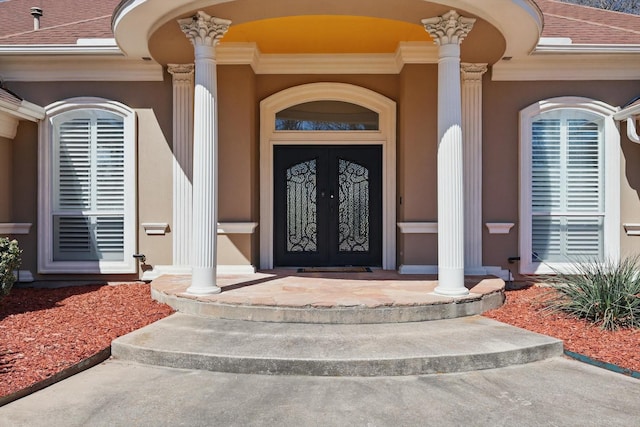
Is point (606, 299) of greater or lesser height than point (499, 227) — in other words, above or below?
below

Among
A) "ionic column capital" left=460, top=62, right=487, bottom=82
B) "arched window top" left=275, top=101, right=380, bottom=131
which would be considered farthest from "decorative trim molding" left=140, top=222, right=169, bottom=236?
"ionic column capital" left=460, top=62, right=487, bottom=82

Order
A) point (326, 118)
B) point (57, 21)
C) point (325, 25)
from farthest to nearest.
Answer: point (57, 21)
point (326, 118)
point (325, 25)

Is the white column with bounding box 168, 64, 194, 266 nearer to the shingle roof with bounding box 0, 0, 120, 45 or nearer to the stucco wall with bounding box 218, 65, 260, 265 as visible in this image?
the stucco wall with bounding box 218, 65, 260, 265

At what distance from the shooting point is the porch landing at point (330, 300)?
18.2 ft

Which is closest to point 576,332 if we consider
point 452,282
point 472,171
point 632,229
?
point 452,282

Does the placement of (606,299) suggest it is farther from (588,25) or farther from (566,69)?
(588,25)

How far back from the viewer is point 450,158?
6.06 m

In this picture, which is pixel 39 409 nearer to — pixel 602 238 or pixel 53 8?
pixel 602 238

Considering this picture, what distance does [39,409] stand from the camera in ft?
12.0

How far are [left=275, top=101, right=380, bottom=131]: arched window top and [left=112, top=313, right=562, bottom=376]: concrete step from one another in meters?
4.08

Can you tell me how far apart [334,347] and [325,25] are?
4453 mm

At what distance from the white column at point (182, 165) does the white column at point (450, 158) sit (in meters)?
4.02

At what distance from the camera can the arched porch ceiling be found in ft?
18.8

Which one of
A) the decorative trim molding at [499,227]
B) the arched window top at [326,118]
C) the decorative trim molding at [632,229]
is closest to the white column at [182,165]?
the arched window top at [326,118]
